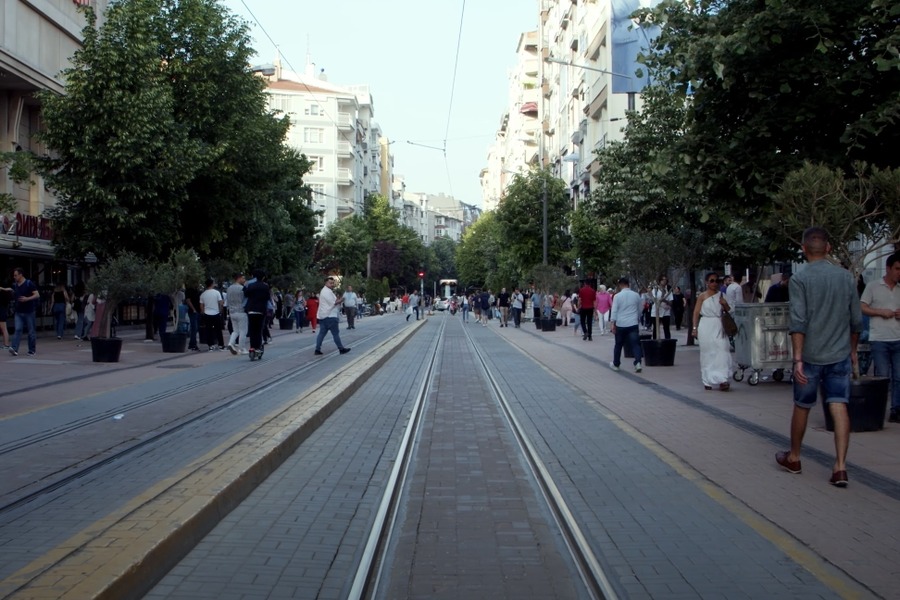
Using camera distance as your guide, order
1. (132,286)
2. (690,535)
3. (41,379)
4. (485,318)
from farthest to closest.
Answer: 1. (485,318)
2. (132,286)
3. (41,379)
4. (690,535)

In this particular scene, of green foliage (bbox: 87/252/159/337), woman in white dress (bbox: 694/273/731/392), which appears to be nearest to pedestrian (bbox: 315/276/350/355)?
green foliage (bbox: 87/252/159/337)

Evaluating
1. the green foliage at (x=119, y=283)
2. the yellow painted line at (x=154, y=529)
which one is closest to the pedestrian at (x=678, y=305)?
the green foliage at (x=119, y=283)

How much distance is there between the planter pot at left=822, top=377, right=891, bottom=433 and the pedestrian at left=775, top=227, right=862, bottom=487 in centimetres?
237

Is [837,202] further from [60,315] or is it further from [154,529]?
[60,315]

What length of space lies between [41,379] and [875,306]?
40.4 feet

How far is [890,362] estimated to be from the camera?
1023 cm

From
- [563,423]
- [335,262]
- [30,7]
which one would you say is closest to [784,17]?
[563,423]

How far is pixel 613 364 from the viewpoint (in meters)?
18.1

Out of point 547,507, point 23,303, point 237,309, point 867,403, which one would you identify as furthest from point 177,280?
point 547,507

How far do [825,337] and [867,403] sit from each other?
2.79m

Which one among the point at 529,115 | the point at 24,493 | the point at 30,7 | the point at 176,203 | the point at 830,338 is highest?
the point at 529,115

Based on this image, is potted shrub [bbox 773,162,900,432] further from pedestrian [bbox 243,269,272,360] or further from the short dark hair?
pedestrian [bbox 243,269,272,360]

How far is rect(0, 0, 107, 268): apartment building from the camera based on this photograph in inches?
1077

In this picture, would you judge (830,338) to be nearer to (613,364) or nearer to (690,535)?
(690,535)
